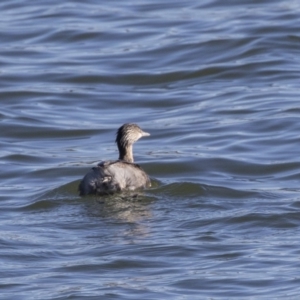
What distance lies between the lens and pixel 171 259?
34.6 ft

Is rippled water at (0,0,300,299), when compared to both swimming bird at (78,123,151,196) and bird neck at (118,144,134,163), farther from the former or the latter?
bird neck at (118,144,134,163)

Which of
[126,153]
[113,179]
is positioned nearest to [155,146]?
[126,153]

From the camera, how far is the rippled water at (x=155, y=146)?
33.7 feet

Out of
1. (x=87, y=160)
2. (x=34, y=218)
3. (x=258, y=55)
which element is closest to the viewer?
(x=34, y=218)

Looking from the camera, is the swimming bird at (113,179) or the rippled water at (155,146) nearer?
Result: the rippled water at (155,146)

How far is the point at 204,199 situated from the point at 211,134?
3946 mm

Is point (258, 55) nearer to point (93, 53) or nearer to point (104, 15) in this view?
point (93, 53)

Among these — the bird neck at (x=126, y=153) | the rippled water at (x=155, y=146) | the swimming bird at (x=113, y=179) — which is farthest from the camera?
the bird neck at (x=126, y=153)

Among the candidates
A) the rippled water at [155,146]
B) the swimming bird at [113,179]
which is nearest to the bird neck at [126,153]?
the rippled water at [155,146]

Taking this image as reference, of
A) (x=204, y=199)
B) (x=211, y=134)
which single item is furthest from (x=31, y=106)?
(x=204, y=199)

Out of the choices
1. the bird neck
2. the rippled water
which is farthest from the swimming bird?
the bird neck

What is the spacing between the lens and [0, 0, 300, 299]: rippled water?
10.3 metres

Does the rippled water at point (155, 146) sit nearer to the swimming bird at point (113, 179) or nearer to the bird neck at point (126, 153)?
the swimming bird at point (113, 179)

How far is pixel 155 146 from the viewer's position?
16250 millimetres
